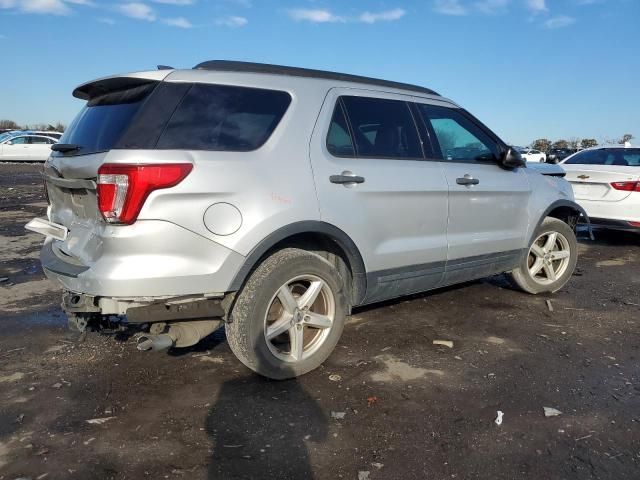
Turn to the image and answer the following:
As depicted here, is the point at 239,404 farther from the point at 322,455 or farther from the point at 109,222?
the point at 109,222

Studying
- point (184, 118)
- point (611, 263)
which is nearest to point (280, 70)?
point (184, 118)

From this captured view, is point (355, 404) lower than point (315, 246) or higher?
lower

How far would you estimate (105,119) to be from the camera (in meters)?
3.32

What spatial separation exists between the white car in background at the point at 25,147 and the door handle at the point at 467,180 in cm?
2895

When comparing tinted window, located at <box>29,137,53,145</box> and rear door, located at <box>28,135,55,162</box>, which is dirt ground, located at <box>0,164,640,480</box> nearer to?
rear door, located at <box>28,135,55,162</box>

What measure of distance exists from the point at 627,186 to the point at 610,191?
0.23 m

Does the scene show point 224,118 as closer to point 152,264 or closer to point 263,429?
point 152,264

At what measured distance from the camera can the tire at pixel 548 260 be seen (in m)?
5.50

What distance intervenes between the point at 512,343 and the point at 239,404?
7.57ft

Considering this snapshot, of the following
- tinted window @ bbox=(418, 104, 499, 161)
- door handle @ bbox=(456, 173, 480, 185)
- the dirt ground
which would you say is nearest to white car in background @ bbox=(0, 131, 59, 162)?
the dirt ground

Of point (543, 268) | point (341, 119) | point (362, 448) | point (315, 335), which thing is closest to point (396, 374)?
point (315, 335)

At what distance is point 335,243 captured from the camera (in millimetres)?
3646

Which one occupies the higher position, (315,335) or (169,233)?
(169,233)

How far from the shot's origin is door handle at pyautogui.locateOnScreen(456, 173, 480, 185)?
4.40 metres
